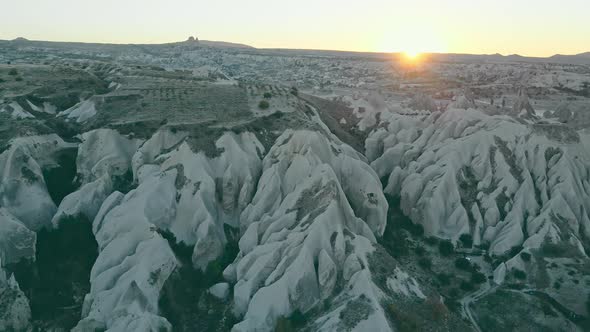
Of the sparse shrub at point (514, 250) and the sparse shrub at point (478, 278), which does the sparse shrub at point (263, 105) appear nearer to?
the sparse shrub at point (478, 278)

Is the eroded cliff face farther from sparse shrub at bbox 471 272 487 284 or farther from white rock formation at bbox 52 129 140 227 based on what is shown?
sparse shrub at bbox 471 272 487 284

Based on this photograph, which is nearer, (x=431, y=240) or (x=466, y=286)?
(x=466, y=286)

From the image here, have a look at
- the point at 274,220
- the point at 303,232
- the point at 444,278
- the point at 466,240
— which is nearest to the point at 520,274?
the point at 444,278

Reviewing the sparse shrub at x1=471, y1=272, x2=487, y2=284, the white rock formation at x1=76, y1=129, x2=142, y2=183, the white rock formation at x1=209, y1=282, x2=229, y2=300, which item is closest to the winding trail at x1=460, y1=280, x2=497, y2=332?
the sparse shrub at x1=471, y1=272, x2=487, y2=284

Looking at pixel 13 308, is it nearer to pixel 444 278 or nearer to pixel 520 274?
pixel 444 278

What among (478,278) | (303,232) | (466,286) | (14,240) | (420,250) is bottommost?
(466,286)

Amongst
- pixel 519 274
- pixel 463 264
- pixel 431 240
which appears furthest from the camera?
pixel 431 240
